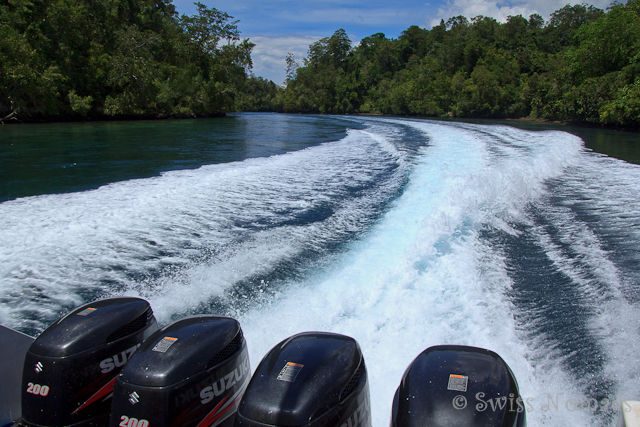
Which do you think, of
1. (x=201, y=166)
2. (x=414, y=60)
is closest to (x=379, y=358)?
(x=201, y=166)

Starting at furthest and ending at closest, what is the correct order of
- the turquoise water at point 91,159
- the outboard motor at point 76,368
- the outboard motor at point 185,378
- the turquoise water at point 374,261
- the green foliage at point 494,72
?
the green foliage at point 494,72 → the turquoise water at point 91,159 → the turquoise water at point 374,261 → the outboard motor at point 76,368 → the outboard motor at point 185,378

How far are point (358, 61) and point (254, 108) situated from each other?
2051 centimetres

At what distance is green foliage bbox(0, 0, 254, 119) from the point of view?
2288cm

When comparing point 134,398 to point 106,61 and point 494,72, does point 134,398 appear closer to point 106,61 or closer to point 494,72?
point 106,61

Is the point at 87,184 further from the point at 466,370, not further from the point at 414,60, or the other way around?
the point at 414,60

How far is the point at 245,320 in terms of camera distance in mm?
2846

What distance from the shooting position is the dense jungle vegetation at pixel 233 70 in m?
23.4

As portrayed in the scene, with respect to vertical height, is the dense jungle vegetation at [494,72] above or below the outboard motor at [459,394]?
above

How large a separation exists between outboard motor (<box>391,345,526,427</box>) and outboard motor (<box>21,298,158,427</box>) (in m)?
1.26

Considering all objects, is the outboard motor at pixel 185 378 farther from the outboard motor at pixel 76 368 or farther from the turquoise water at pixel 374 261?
the turquoise water at pixel 374 261

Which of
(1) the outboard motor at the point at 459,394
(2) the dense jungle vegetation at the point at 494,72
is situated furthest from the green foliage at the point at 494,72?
(1) the outboard motor at the point at 459,394

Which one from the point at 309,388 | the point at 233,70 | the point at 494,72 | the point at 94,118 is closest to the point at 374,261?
the point at 309,388

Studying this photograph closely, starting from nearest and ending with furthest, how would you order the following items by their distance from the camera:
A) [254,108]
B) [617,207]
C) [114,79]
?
1. [617,207]
2. [114,79]
3. [254,108]

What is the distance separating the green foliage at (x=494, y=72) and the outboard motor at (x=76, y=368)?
2538 cm
